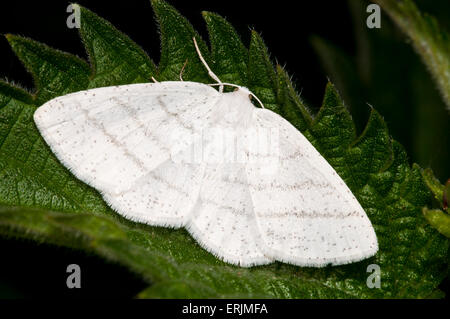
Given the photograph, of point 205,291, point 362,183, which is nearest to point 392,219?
point 362,183

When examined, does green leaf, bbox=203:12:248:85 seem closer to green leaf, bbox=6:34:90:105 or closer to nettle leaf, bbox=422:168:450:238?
green leaf, bbox=6:34:90:105

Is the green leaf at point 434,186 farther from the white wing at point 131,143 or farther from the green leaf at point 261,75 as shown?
the white wing at point 131,143

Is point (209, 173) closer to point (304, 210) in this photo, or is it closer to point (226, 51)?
point (304, 210)

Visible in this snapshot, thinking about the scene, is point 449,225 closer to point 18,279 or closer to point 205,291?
point 205,291

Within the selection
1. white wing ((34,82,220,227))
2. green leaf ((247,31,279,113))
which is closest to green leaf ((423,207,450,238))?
green leaf ((247,31,279,113))
